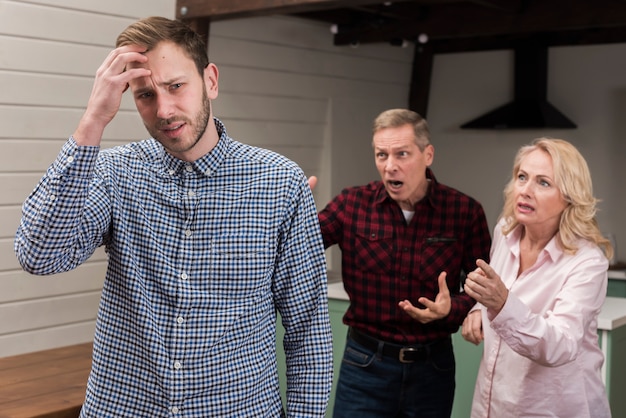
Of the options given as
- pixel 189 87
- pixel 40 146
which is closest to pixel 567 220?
pixel 189 87

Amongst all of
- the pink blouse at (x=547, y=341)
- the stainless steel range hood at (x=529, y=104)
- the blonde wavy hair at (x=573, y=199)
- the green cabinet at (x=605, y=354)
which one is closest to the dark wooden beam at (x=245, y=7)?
the green cabinet at (x=605, y=354)

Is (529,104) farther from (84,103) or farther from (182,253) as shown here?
(182,253)

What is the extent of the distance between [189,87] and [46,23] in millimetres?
3070

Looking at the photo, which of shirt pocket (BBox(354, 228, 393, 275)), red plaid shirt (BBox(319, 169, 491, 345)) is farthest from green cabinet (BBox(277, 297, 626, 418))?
shirt pocket (BBox(354, 228, 393, 275))

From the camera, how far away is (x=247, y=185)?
5.79 feet

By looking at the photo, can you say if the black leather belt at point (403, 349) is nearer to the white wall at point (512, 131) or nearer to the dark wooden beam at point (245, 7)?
the dark wooden beam at point (245, 7)

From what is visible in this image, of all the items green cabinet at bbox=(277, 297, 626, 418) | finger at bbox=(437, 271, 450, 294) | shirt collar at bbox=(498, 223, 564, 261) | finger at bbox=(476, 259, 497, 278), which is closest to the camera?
finger at bbox=(476, 259, 497, 278)

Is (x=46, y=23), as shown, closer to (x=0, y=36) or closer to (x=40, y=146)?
(x=0, y=36)

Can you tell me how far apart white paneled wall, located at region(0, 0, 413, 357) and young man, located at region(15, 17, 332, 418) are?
9.31 ft

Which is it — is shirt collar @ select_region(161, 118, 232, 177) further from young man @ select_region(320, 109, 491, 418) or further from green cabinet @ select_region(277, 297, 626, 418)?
green cabinet @ select_region(277, 297, 626, 418)

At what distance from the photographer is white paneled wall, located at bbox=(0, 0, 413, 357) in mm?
4359

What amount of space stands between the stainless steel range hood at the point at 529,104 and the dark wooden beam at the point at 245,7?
7.59 ft

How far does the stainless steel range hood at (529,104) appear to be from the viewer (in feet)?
20.7

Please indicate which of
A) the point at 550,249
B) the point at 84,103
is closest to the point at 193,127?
the point at 550,249
